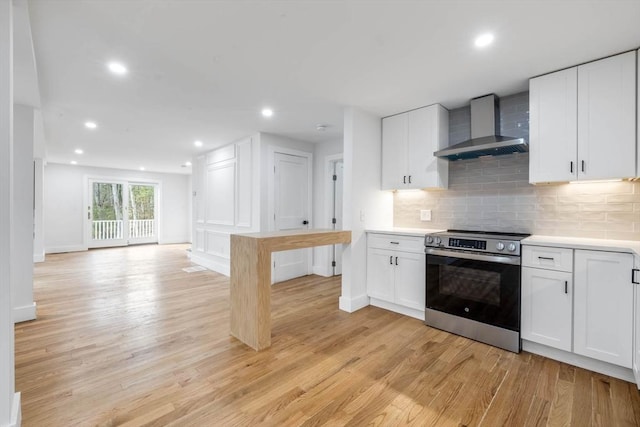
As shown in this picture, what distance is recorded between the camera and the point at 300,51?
228 centimetres

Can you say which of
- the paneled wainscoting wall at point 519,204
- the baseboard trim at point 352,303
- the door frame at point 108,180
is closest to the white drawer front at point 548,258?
the paneled wainscoting wall at point 519,204

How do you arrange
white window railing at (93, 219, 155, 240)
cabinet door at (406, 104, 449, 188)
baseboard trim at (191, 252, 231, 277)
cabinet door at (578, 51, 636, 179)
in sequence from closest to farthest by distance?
cabinet door at (578, 51, 636, 179), cabinet door at (406, 104, 449, 188), baseboard trim at (191, 252, 231, 277), white window railing at (93, 219, 155, 240)

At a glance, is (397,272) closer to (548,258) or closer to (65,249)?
(548,258)

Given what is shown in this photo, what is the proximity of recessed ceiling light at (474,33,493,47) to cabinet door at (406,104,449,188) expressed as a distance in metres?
1.18

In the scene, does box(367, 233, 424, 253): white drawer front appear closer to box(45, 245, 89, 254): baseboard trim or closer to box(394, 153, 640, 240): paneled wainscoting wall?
box(394, 153, 640, 240): paneled wainscoting wall

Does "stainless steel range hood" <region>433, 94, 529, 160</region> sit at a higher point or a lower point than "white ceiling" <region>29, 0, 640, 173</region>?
lower

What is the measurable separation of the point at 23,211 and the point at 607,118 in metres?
5.65

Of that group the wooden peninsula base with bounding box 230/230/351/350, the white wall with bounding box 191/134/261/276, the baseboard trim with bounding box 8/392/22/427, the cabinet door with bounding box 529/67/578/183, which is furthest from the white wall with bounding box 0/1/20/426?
the cabinet door with bounding box 529/67/578/183

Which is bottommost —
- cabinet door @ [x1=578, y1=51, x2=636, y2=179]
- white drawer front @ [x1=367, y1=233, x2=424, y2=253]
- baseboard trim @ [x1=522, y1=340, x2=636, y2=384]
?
baseboard trim @ [x1=522, y1=340, x2=636, y2=384]

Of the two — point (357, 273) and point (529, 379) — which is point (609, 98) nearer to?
point (529, 379)

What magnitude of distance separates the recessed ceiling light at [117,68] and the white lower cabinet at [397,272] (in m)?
3.05

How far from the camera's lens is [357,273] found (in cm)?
354

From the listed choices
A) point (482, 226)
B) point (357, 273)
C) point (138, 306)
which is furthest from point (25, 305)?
point (482, 226)

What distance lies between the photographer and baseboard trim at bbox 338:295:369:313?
3.44 m
